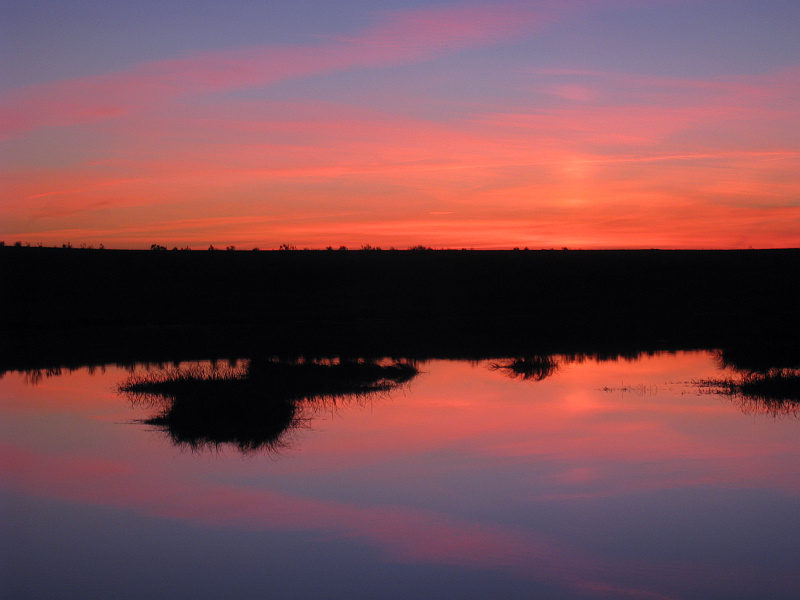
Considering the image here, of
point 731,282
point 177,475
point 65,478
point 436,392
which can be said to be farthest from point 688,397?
point 731,282

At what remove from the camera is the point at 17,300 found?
130ft

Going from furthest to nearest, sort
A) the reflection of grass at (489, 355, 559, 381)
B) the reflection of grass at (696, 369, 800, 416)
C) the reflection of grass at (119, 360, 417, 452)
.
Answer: the reflection of grass at (489, 355, 559, 381), the reflection of grass at (696, 369, 800, 416), the reflection of grass at (119, 360, 417, 452)

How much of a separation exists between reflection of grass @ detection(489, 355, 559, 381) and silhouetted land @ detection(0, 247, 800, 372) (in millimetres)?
2315

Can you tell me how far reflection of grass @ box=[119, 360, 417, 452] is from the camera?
41.0ft

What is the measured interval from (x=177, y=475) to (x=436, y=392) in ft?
25.7

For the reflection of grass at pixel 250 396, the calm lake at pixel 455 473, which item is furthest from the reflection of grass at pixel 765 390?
the reflection of grass at pixel 250 396

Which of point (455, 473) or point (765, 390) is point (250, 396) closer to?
point (455, 473)

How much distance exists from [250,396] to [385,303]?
31.0m

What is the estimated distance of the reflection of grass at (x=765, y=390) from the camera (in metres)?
15.1

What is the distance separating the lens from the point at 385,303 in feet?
145

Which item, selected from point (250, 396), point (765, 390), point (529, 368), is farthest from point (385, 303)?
point (250, 396)

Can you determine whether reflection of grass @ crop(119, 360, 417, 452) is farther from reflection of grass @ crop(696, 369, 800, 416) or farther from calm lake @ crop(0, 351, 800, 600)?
reflection of grass @ crop(696, 369, 800, 416)

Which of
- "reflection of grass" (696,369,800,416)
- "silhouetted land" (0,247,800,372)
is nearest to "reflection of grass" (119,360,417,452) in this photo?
"silhouetted land" (0,247,800,372)

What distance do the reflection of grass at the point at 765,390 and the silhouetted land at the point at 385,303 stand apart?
287 inches
